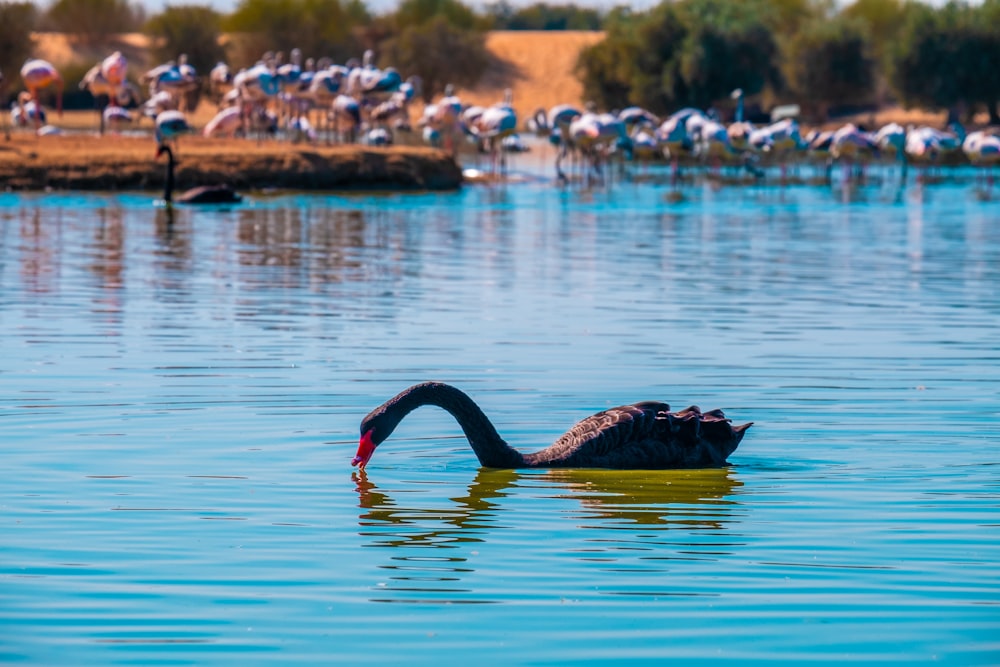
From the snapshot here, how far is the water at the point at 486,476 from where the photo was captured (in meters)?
7.12

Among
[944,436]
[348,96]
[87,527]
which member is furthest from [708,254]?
[348,96]

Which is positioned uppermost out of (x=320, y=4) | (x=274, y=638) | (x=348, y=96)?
(x=320, y=4)

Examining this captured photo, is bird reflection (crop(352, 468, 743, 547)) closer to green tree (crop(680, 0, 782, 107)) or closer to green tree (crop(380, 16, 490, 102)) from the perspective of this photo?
green tree (crop(680, 0, 782, 107))

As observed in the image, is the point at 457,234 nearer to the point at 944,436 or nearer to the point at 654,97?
the point at 944,436

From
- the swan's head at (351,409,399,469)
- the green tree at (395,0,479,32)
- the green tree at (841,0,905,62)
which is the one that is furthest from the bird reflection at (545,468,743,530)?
the green tree at (395,0,479,32)

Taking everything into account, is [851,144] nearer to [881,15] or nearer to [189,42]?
[189,42]

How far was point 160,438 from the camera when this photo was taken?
11.4 m

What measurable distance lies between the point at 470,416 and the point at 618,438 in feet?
2.73

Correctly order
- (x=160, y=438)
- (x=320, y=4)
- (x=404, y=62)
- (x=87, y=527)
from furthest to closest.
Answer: (x=320, y=4)
(x=404, y=62)
(x=160, y=438)
(x=87, y=527)

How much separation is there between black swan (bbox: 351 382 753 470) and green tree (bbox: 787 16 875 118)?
80026 mm

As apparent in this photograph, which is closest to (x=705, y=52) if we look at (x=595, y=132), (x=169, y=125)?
(x=595, y=132)

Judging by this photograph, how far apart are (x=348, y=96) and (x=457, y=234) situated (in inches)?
878

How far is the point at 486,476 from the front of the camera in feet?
34.5

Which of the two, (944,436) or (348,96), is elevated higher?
(348,96)
